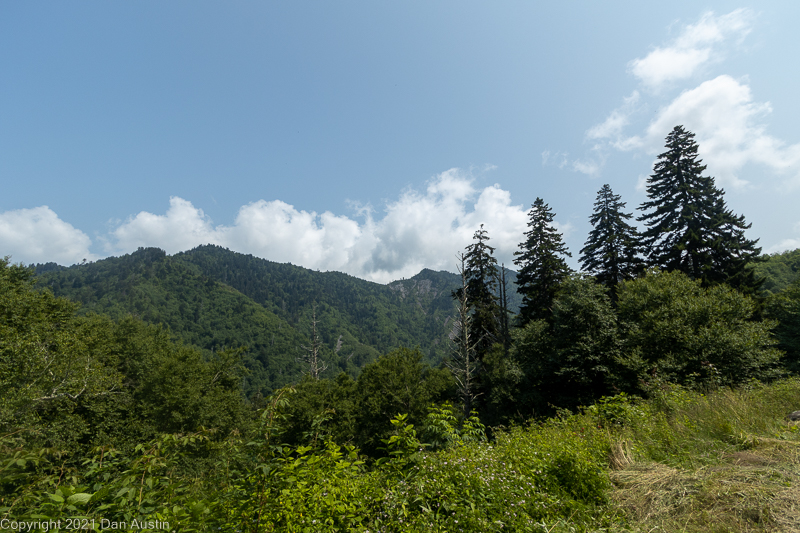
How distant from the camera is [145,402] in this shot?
25125mm

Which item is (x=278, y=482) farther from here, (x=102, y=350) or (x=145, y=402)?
(x=102, y=350)

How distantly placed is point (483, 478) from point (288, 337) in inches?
6792

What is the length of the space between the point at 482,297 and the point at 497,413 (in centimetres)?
857

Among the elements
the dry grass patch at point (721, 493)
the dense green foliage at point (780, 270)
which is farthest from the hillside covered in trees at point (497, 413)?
the dense green foliage at point (780, 270)

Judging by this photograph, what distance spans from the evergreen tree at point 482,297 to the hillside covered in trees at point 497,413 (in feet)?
0.59

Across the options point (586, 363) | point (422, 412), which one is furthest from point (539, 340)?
point (422, 412)

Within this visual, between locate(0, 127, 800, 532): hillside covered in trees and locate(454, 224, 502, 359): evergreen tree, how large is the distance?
0.59ft

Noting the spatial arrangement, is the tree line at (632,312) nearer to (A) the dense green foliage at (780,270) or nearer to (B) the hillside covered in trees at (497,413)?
(B) the hillside covered in trees at (497,413)

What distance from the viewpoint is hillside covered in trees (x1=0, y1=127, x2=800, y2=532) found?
3061 mm

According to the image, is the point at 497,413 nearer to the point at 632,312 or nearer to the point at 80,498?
the point at 632,312

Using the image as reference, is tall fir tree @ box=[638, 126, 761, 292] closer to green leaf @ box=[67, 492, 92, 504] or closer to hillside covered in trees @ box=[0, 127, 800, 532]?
hillside covered in trees @ box=[0, 127, 800, 532]

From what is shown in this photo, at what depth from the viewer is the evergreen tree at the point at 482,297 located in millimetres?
24562

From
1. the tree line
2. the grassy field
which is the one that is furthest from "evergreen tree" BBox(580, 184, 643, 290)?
the grassy field

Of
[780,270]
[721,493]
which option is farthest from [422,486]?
[780,270]
